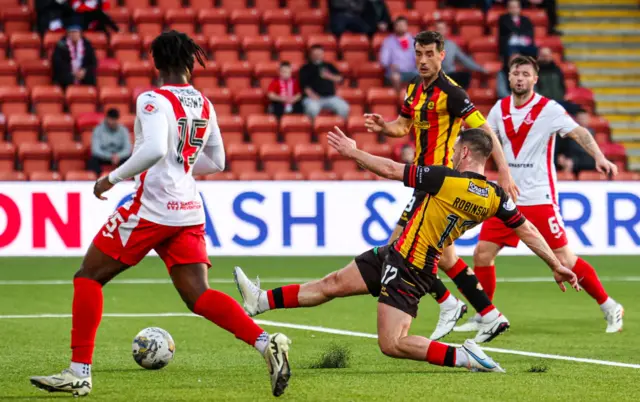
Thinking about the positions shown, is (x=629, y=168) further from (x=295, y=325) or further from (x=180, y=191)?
(x=180, y=191)

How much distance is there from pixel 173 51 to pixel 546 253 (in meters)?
2.68

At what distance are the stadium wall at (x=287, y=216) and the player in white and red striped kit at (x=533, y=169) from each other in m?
5.40

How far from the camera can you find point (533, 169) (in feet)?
33.3

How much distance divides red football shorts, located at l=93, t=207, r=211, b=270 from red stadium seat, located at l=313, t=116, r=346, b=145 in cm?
1150

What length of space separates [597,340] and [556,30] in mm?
13479

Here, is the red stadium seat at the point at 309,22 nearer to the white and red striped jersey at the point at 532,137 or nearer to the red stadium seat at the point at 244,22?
the red stadium seat at the point at 244,22

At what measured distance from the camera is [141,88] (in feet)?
60.7

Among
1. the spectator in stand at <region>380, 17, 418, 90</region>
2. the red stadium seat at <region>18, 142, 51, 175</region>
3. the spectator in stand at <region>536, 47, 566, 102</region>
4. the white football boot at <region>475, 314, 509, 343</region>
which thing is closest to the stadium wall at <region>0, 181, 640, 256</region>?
the red stadium seat at <region>18, 142, 51, 175</region>

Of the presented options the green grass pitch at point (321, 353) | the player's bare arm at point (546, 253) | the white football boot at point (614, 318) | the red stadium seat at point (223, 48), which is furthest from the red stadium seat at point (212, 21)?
the player's bare arm at point (546, 253)

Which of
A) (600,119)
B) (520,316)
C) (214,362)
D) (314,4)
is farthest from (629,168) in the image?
(214,362)

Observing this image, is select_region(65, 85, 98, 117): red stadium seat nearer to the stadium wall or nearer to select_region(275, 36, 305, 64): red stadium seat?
the stadium wall

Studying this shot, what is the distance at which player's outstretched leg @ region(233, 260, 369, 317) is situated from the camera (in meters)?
8.10

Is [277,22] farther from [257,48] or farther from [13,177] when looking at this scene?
[13,177]

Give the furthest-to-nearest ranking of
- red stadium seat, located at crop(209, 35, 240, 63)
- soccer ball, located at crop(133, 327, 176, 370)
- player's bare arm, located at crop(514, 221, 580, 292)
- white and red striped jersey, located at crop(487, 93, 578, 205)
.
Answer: red stadium seat, located at crop(209, 35, 240, 63)
white and red striped jersey, located at crop(487, 93, 578, 205)
soccer ball, located at crop(133, 327, 176, 370)
player's bare arm, located at crop(514, 221, 580, 292)
